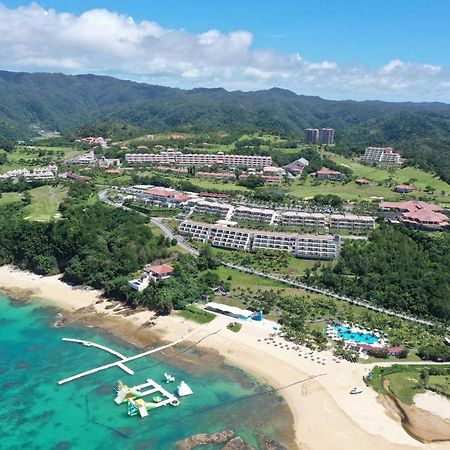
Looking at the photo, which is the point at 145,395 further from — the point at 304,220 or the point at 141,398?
the point at 304,220

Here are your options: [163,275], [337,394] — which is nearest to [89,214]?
[163,275]

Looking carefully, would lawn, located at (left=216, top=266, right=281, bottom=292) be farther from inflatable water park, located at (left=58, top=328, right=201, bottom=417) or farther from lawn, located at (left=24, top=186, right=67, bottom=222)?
lawn, located at (left=24, top=186, right=67, bottom=222)

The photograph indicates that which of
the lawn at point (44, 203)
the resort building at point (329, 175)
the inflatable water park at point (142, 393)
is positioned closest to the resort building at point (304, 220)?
the lawn at point (44, 203)

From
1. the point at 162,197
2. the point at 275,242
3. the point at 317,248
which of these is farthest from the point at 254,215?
the point at 162,197

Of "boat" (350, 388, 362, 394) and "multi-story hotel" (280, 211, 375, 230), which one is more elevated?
"multi-story hotel" (280, 211, 375, 230)

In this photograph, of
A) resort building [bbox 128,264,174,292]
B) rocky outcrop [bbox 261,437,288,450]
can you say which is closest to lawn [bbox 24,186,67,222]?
resort building [bbox 128,264,174,292]
